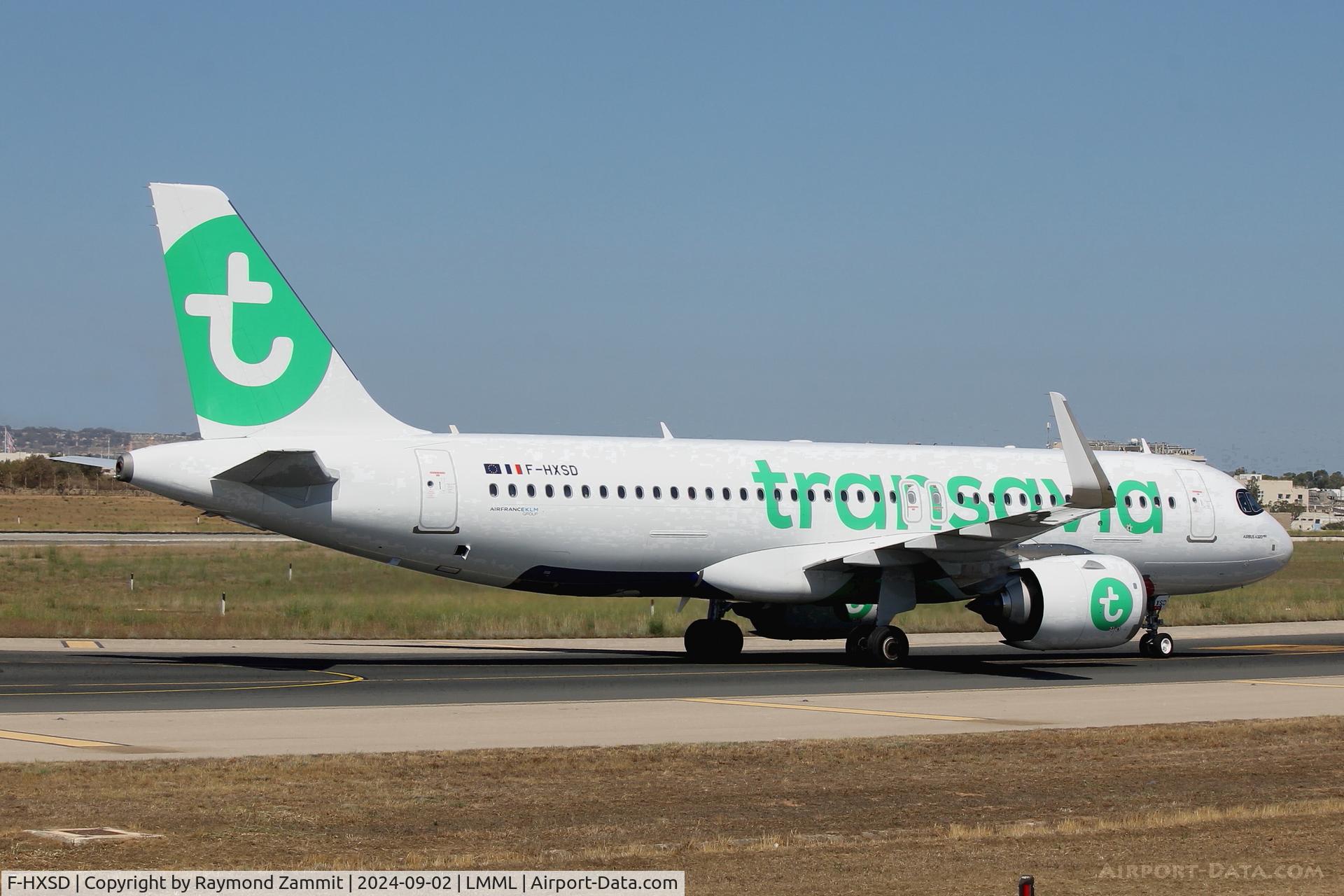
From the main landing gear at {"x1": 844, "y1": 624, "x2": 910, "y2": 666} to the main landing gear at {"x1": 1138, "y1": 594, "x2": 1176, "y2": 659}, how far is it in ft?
18.4

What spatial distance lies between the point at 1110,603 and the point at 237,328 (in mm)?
14762

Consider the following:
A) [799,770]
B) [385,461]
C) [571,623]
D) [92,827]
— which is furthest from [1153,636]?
[92,827]

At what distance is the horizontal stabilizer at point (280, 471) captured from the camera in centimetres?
2295

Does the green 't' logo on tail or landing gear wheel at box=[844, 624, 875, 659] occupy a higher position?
the green 't' logo on tail

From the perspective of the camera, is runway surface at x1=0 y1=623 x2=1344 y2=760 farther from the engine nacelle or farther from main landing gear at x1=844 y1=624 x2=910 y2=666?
the engine nacelle

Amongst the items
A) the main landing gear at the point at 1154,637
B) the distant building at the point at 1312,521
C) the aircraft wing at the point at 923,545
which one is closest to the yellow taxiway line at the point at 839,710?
the aircraft wing at the point at 923,545

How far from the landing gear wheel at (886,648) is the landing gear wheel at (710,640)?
10.1ft

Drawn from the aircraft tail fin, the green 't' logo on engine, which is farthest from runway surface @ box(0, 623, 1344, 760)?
the aircraft tail fin

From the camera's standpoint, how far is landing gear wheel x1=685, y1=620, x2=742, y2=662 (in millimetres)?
28922

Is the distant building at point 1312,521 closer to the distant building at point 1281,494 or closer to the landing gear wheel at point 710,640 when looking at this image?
the distant building at point 1281,494

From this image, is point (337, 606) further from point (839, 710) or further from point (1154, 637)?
point (839, 710)

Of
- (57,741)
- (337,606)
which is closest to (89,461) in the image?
(57,741)

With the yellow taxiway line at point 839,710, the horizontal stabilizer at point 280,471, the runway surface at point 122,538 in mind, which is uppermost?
the runway surface at point 122,538

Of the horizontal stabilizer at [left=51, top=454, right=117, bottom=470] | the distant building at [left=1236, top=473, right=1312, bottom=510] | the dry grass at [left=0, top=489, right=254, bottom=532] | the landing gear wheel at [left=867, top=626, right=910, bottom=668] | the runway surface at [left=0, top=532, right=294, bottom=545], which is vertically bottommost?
the landing gear wheel at [left=867, top=626, right=910, bottom=668]
